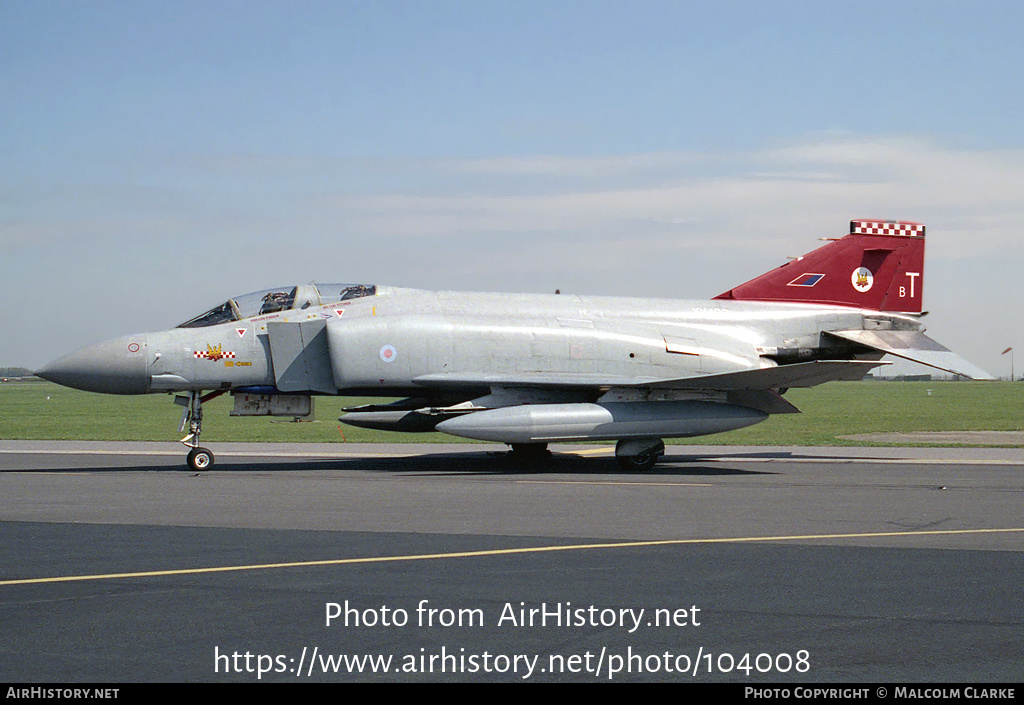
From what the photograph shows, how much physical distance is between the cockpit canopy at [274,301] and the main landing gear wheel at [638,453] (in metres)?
5.55

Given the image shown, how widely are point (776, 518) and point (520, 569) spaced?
15.0ft

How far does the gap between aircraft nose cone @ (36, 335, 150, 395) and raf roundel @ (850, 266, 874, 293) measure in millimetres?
14487

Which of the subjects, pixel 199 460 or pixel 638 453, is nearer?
pixel 199 460

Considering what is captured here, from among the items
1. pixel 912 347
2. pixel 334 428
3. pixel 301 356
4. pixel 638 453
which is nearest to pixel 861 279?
pixel 912 347

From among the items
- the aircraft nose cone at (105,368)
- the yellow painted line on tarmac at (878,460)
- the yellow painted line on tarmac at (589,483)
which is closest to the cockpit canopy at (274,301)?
the aircraft nose cone at (105,368)

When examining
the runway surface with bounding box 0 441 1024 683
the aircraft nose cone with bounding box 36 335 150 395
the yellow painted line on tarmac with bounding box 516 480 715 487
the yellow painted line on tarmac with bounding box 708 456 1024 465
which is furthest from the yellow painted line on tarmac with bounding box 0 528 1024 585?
the aircraft nose cone with bounding box 36 335 150 395

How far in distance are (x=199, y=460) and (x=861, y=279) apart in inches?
555

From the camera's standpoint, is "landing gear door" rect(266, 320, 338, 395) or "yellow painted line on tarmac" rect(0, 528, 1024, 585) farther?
"landing gear door" rect(266, 320, 338, 395)

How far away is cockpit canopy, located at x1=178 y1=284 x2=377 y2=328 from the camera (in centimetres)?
1912

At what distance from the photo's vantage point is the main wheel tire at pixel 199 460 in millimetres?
18391

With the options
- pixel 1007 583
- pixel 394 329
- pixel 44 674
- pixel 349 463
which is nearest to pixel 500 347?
pixel 394 329

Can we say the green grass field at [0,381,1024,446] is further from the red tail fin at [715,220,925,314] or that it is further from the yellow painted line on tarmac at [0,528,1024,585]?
the yellow painted line on tarmac at [0,528,1024,585]

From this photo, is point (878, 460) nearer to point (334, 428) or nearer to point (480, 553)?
point (480, 553)

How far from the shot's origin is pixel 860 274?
22828 millimetres
